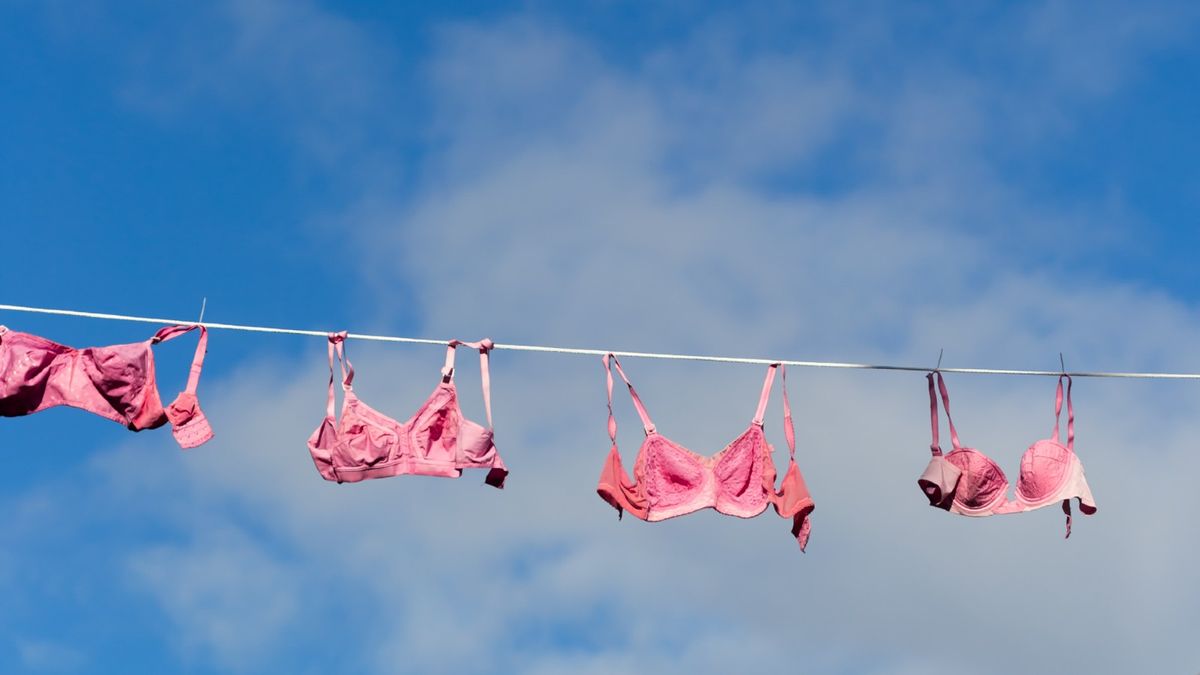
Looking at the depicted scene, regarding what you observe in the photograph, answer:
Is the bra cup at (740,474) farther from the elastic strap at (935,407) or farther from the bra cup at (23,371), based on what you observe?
the bra cup at (23,371)

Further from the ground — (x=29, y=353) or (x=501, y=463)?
(x=29, y=353)

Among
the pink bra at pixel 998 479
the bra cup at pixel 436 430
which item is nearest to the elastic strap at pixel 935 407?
the pink bra at pixel 998 479

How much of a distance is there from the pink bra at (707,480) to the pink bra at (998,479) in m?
1.04

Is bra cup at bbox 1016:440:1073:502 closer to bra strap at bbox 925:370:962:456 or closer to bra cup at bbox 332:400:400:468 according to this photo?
bra strap at bbox 925:370:962:456

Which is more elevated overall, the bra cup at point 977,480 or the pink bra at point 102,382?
the pink bra at point 102,382

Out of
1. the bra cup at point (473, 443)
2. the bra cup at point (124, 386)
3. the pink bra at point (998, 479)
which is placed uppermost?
the bra cup at point (124, 386)

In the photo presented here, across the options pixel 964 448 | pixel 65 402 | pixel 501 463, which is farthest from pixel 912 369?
pixel 65 402

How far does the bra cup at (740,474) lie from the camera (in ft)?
40.0

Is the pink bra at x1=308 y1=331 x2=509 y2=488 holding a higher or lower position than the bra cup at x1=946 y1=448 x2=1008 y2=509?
higher

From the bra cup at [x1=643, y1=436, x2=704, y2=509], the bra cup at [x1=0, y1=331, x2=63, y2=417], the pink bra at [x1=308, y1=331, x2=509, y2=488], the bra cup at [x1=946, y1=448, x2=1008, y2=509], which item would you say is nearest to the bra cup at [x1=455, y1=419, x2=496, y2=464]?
the pink bra at [x1=308, y1=331, x2=509, y2=488]

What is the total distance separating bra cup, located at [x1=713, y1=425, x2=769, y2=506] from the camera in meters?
12.2

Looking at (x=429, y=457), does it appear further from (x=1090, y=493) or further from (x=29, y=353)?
(x=1090, y=493)

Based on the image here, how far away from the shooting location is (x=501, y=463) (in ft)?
39.2

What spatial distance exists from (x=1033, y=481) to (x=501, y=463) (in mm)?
3908
